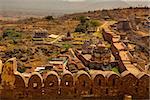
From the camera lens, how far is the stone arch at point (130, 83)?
367 inches

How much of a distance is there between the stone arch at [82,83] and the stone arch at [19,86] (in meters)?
1.46

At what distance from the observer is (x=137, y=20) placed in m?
53.4

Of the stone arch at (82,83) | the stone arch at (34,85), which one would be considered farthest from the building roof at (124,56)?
the stone arch at (34,85)

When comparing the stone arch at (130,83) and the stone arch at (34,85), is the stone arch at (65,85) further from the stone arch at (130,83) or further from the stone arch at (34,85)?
A: the stone arch at (130,83)

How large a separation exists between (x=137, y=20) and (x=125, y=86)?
148 ft

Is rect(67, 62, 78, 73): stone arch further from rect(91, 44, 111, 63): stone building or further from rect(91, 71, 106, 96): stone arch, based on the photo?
rect(91, 71, 106, 96): stone arch

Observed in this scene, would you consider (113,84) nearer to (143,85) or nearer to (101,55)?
(143,85)

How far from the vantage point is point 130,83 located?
933 cm

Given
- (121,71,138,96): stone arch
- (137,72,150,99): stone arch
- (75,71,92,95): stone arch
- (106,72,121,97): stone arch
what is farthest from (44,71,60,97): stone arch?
(137,72,150,99): stone arch

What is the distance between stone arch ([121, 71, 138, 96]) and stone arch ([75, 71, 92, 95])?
982 millimetres

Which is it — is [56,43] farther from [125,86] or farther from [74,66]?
[125,86]

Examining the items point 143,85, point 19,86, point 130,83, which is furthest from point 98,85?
point 19,86

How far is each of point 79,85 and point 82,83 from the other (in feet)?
0.33

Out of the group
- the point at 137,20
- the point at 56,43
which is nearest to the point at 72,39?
the point at 56,43
